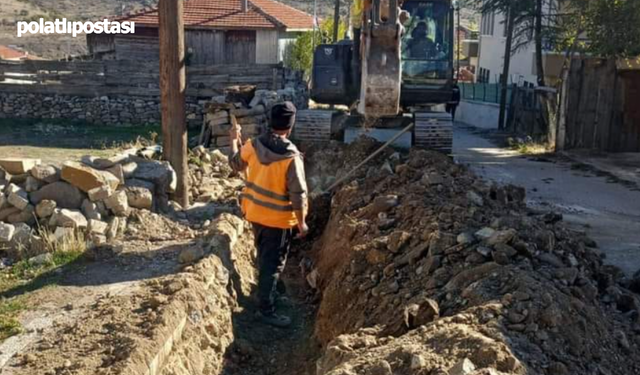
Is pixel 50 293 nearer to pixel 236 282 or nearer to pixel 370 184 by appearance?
pixel 236 282

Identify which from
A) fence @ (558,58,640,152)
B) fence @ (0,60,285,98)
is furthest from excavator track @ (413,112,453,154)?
fence @ (0,60,285,98)

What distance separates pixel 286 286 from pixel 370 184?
191 centimetres

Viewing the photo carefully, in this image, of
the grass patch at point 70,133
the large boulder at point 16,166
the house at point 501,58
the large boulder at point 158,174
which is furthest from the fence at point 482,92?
the large boulder at point 16,166

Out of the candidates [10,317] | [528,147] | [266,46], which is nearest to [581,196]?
[528,147]

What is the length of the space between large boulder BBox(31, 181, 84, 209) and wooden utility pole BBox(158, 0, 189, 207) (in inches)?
62.0

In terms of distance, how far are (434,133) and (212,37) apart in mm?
19604

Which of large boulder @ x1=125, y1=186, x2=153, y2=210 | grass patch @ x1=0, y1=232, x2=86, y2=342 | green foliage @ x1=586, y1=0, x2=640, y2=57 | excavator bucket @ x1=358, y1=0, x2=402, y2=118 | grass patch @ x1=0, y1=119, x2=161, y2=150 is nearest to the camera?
grass patch @ x1=0, y1=232, x2=86, y2=342

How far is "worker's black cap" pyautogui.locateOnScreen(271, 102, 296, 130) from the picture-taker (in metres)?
7.01

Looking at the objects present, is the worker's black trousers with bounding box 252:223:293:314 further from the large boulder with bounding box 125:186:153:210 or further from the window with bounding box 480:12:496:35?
the window with bounding box 480:12:496:35

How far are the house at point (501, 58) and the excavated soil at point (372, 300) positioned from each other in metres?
22.2

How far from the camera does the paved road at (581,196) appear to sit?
9477 mm

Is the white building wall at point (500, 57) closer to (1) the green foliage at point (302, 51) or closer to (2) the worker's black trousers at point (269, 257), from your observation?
(1) the green foliage at point (302, 51)

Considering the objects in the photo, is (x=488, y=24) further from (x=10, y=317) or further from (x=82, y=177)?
(x=10, y=317)

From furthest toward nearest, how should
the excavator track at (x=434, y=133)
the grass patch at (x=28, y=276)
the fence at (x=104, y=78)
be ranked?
the fence at (x=104, y=78) < the excavator track at (x=434, y=133) < the grass patch at (x=28, y=276)
